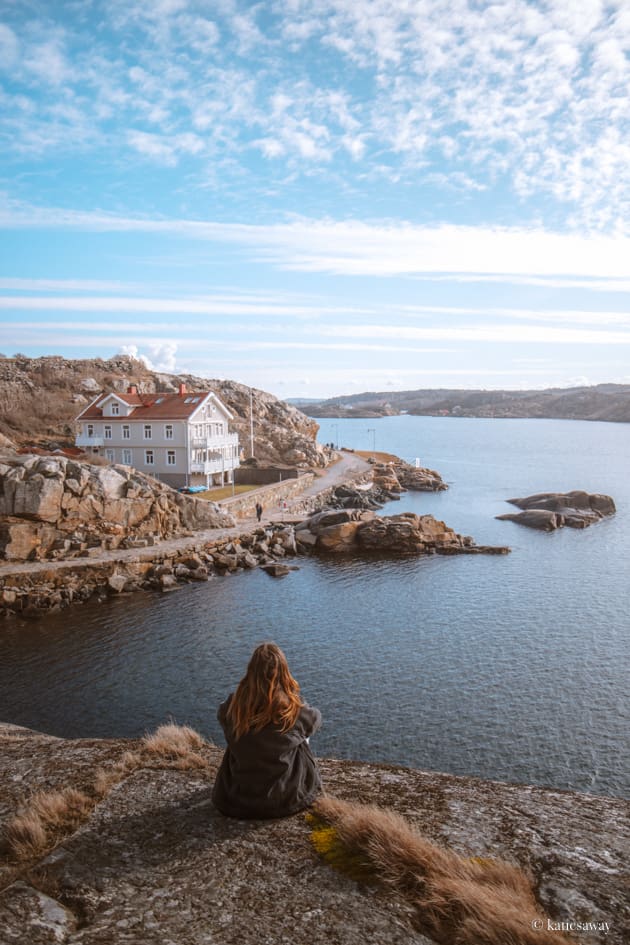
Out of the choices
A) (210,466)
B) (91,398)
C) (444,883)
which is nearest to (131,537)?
(210,466)

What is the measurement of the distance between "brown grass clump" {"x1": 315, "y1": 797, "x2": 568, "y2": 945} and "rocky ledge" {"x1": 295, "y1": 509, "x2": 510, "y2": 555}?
39.4m

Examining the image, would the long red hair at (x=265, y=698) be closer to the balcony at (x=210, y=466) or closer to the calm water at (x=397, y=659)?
the calm water at (x=397, y=659)

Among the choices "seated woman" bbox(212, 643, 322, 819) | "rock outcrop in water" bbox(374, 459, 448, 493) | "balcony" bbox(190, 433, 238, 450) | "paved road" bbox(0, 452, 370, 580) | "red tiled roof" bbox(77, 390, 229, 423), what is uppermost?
"red tiled roof" bbox(77, 390, 229, 423)

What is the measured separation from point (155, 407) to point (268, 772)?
51796 mm

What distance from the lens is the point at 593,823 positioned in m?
7.05

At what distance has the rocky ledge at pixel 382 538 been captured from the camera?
4566 cm

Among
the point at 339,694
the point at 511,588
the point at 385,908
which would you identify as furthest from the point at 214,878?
the point at 511,588

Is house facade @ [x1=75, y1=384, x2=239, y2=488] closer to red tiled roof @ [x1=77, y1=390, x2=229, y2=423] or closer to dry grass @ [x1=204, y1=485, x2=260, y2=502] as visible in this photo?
red tiled roof @ [x1=77, y1=390, x2=229, y2=423]

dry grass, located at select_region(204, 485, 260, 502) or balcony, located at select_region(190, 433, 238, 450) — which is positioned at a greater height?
balcony, located at select_region(190, 433, 238, 450)

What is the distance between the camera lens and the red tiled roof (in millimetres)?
54031

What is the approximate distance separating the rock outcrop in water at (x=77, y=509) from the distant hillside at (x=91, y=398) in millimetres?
23299

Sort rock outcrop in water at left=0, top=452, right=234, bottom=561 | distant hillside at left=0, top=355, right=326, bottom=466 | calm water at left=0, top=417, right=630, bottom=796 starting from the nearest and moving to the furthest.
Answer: calm water at left=0, top=417, right=630, bottom=796, rock outcrop in water at left=0, top=452, right=234, bottom=561, distant hillside at left=0, top=355, right=326, bottom=466

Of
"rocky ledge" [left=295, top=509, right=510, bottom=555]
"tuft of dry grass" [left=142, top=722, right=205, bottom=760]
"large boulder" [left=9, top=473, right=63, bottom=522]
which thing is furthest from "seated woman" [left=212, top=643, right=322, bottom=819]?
"rocky ledge" [left=295, top=509, right=510, bottom=555]

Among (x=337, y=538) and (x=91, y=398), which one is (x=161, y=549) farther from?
(x=91, y=398)
